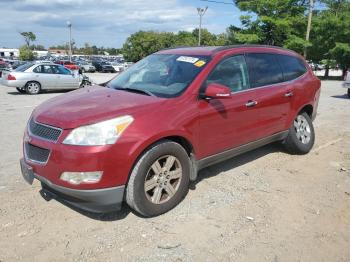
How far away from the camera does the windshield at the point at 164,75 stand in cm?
434

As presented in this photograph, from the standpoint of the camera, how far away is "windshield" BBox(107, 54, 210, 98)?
171 inches

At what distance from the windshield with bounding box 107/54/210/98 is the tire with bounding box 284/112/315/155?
2318mm

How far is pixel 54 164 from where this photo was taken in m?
3.49

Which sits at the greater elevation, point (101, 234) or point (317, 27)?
point (317, 27)

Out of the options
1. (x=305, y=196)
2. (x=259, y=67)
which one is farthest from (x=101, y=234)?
(x=259, y=67)

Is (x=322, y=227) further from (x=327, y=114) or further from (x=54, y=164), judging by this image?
(x=327, y=114)

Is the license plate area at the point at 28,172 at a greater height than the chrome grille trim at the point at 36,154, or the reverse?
the chrome grille trim at the point at 36,154

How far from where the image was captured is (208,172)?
5.34 m

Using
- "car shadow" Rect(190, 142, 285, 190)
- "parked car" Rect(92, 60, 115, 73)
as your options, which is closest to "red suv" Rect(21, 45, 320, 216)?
"car shadow" Rect(190, 142, 285, 190)

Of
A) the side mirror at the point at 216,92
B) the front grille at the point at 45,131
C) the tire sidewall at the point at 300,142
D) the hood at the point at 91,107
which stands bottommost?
the tire sidewall at the point at 300,142

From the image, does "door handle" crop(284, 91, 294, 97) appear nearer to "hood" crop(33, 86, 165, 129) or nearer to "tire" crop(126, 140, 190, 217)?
"tire" crop(126, 140, 190, 217)

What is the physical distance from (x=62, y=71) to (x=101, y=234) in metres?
15.5

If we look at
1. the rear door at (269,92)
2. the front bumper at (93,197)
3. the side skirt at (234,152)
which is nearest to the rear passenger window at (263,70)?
the rear door at (269,92)

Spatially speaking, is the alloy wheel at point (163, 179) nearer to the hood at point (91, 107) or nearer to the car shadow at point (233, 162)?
the hood at point (91, 107)
